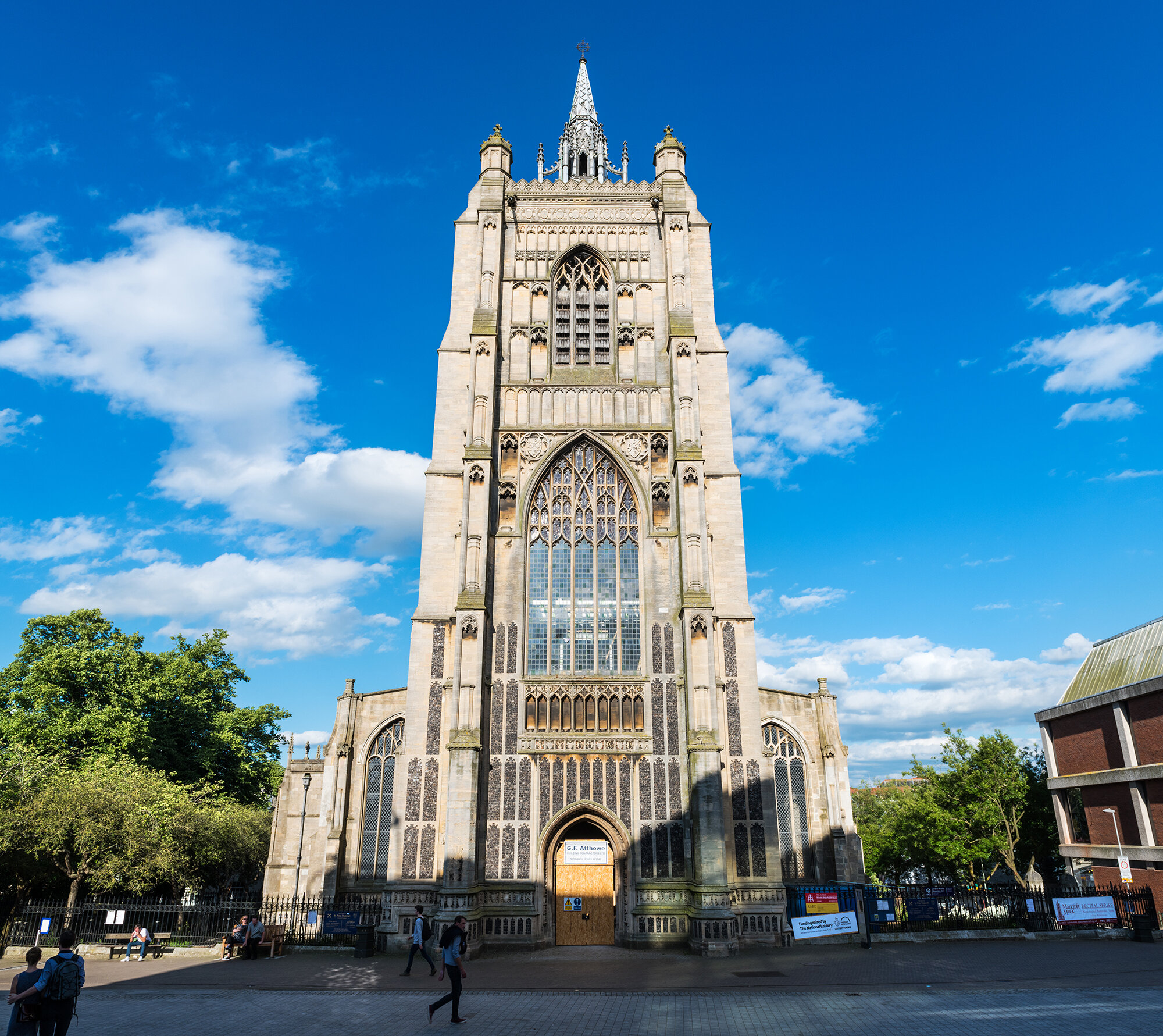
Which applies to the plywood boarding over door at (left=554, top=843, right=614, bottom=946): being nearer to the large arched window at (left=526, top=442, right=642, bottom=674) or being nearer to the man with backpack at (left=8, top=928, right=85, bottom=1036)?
the large arched window at (left=526, top=442, right=642, bottom=674)

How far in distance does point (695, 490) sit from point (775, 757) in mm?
10182

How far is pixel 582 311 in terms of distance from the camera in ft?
98.4

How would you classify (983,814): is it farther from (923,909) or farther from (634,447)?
(634,447)

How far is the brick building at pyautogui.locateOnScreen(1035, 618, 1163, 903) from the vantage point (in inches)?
1117

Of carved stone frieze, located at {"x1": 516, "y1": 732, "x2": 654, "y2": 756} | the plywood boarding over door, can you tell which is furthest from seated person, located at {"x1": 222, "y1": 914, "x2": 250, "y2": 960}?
carved stone frieze, located at {"x1": 516, "y1": 732, "x2": 654, "y2": 756}

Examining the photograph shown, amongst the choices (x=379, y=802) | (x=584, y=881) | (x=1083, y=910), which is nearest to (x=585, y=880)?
(x=584, y=881)

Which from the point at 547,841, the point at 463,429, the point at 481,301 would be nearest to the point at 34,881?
the point at 547,841

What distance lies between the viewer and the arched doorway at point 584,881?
22.7 metres

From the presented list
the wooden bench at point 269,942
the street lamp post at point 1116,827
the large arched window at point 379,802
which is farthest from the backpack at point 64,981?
the street lamp post at point 1116,827

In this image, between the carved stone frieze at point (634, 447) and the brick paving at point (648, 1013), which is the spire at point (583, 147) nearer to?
the carved stone frieze at point (634, 447)

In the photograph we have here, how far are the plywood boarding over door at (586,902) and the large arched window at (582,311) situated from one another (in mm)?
16951

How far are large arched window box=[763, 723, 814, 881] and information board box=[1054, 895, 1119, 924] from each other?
7.29 m

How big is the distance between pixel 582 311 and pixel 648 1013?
23.3 m

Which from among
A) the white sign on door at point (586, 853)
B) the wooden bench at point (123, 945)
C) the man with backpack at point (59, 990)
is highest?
the white sign on door at point (586, 853)
